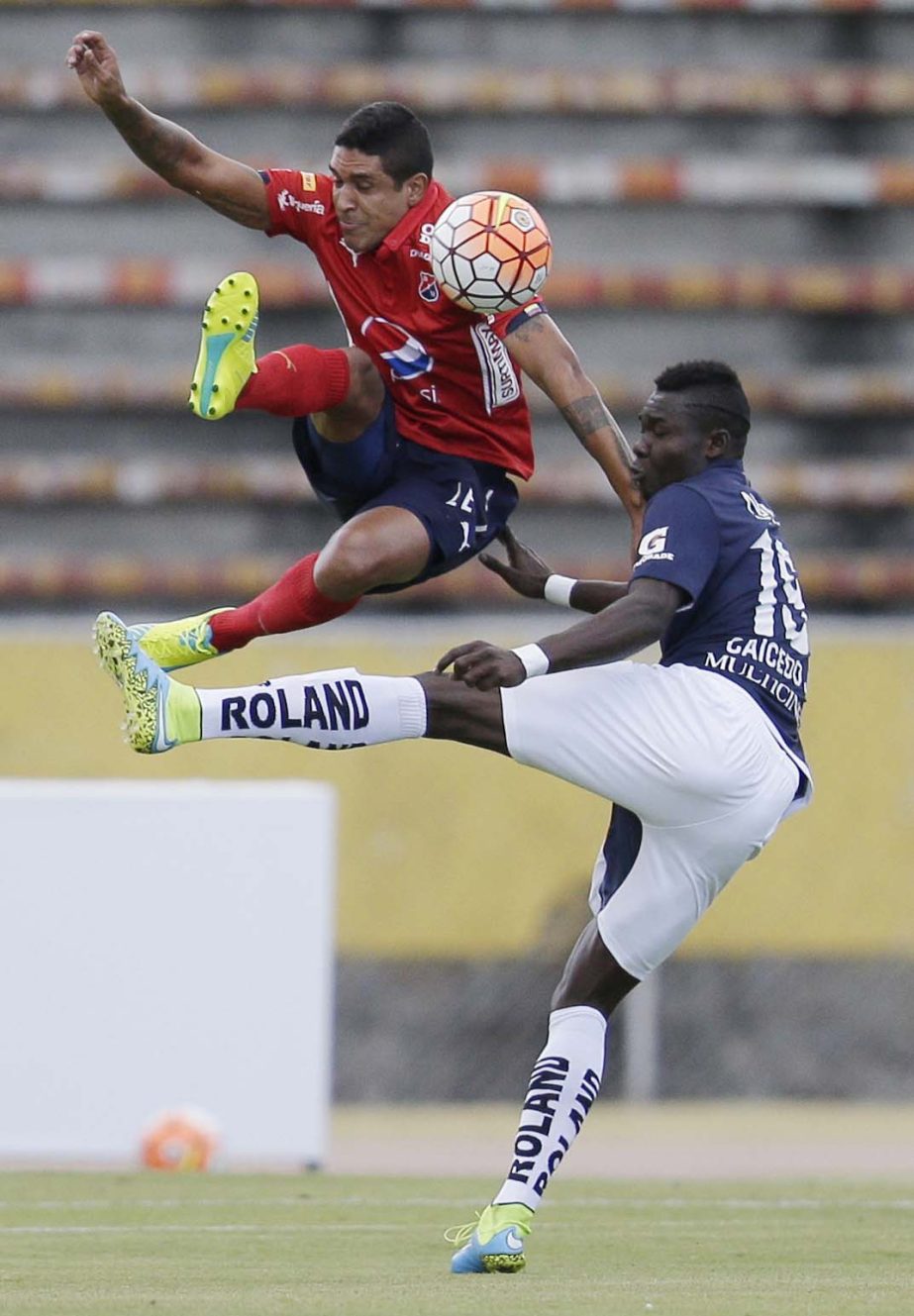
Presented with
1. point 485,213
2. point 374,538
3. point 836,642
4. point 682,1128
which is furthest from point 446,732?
point 836,642

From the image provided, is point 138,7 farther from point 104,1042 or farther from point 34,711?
point 104,1042

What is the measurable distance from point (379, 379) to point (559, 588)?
34.0 inches

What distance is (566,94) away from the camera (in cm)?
1716

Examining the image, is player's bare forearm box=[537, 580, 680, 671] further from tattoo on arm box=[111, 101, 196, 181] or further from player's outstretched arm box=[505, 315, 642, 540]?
tattoo on arm box=[111, 101, 196, 181]

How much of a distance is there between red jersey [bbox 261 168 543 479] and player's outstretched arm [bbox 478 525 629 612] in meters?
0.33

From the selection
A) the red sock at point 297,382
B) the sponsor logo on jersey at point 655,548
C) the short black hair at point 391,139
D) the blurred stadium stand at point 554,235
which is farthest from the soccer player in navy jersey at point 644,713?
the blurred stadium stand at point 554,235

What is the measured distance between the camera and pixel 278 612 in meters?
7.84

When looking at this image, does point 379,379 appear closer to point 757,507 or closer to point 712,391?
point 712,391

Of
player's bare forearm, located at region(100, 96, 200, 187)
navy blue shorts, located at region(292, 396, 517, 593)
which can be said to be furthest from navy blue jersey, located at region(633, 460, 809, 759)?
player's bare forearm, located at region(100, 96, 200, 187)

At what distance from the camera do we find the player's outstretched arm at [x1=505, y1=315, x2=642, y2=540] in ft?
25.0

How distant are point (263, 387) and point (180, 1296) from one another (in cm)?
269

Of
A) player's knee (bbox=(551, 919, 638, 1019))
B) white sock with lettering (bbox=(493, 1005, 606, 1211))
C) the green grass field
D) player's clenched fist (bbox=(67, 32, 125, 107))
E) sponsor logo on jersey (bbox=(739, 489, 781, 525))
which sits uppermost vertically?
player's clenched fist (bbox=(67, 32, 125, 107))

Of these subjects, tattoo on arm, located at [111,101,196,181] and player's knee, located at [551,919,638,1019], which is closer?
player's knee, located at [551,919,638,1019]

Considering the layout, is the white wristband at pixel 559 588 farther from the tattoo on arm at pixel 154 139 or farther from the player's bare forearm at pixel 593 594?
the tattoo on arm at pixel 154 139
